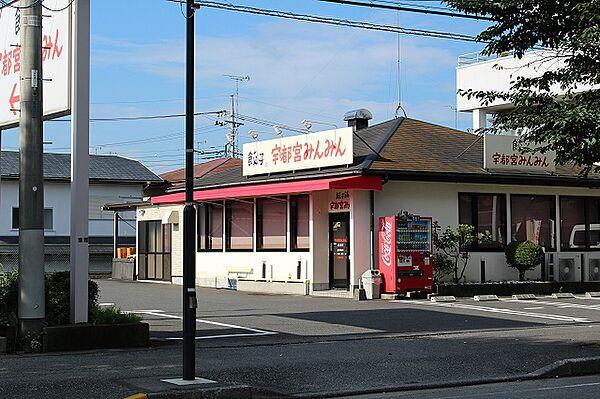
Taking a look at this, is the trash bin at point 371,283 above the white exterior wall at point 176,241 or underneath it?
underneath

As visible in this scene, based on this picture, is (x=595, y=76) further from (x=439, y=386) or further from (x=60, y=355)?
(x=60, y=355)

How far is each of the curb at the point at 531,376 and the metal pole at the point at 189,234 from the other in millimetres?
1467

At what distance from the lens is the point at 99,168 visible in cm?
4844

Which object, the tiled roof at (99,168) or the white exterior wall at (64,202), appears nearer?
the white exterior wall at (64,202)

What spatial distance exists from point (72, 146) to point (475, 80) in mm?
36271

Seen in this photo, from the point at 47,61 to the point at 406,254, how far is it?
1283 cm

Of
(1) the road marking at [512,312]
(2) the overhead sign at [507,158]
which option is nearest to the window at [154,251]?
(2) the overhead sign at [507,158]

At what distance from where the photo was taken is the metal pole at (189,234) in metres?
10.6

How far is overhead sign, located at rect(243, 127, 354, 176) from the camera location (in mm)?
26062

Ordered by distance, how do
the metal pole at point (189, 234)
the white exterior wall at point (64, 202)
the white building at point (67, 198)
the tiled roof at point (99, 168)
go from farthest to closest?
the tiled roof at point (99, 168) < the white exterior wall at point (64, 202) < the white building at point (67, 198) < the metal pole at point (189, 234)

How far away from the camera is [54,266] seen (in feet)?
128

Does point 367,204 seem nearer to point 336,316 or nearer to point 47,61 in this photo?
point 336,316

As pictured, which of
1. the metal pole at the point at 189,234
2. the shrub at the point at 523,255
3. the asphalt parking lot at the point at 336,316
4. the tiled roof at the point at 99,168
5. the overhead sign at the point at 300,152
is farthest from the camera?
the tiled roof at the point at 99,168

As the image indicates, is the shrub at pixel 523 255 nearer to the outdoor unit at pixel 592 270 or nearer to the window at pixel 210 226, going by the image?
the outdoor unit at pixel 592 270
